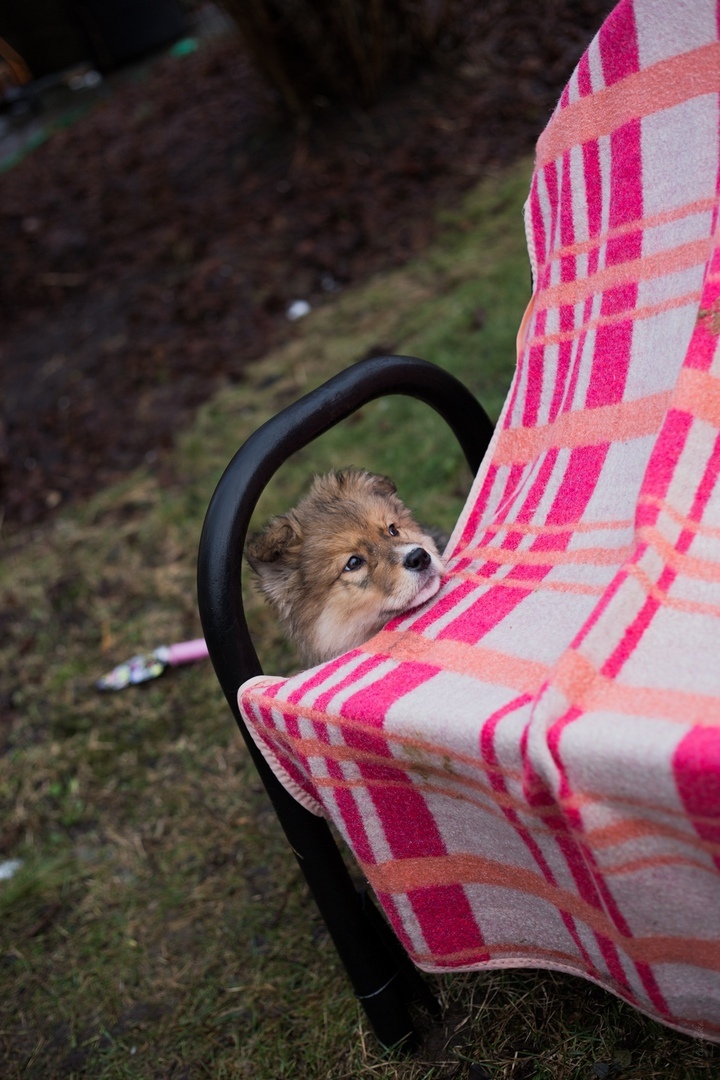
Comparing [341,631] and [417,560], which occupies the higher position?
[417,560]

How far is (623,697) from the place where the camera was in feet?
4.03

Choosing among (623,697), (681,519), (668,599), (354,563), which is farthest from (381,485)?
(623,697)

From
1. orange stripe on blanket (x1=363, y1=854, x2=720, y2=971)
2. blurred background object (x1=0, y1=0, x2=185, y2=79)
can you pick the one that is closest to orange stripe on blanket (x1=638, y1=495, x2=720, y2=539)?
orange stripe on blanket (x1=363, y1=854, x2=720, y2=971)

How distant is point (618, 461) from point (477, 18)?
821cm

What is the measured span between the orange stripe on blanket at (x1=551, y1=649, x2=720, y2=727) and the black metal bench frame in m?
0.72

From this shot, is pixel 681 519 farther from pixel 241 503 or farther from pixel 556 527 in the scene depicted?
pixel 241 503

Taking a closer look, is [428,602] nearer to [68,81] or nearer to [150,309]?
[150,309]

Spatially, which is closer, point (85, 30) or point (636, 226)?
point (636, 226)

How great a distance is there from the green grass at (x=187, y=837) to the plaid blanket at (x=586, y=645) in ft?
1.26

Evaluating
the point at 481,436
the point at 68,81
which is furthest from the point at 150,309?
the point at 68,81

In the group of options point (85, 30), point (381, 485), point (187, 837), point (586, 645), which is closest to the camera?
point (586, 645)

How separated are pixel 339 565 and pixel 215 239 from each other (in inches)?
239

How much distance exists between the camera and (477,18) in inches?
333

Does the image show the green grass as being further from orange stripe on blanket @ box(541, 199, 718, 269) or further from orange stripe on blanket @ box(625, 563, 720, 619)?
orange stripe on blanket @ box(541, 199, 718, 269)
